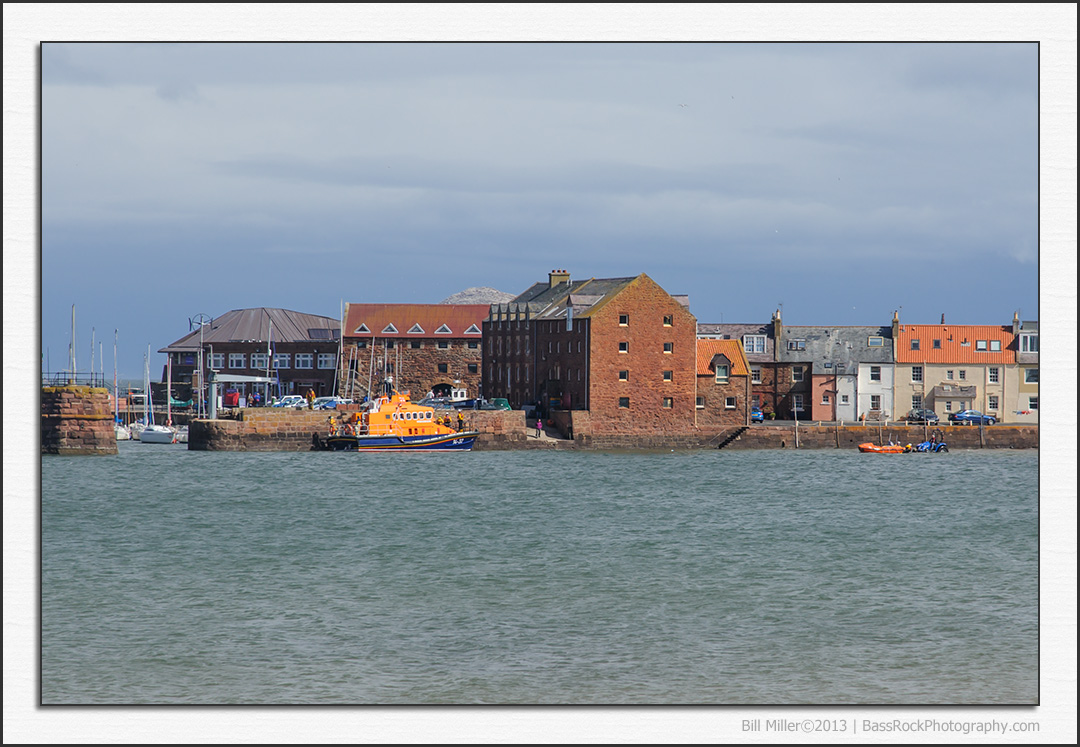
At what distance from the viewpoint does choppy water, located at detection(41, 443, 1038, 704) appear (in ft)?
52.9

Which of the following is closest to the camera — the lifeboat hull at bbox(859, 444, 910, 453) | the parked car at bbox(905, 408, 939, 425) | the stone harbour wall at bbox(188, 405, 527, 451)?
the stone harbour wall at bbox(188, 405, 527, 451)

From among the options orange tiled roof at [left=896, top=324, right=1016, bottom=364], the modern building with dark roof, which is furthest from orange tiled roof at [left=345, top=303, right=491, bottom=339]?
orange tiled roof at [left=896, top=324, right=1016, bottom=364]

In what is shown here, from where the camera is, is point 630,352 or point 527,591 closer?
point 527,591

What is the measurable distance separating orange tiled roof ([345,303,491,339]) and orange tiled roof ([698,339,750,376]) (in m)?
23.7

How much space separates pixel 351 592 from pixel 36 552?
570 inches

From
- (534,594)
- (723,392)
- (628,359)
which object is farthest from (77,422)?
(534,594)

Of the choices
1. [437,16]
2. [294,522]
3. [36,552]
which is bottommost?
[294,522]

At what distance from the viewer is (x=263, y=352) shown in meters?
105

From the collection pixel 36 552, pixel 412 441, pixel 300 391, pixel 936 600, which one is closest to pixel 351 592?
pixel 936 600

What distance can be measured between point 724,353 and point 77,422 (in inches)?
1660

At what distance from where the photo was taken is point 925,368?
84625 mm

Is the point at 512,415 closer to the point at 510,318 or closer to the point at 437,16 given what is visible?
the point at 510,318

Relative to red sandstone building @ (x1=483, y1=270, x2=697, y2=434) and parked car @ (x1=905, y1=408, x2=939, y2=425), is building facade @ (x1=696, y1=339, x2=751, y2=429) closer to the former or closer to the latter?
red sandstone building @ (x1=483, y1=270, x2=697, y2=434)

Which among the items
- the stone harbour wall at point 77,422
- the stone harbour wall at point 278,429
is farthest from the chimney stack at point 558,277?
the stone harbour wall at point 77,422
